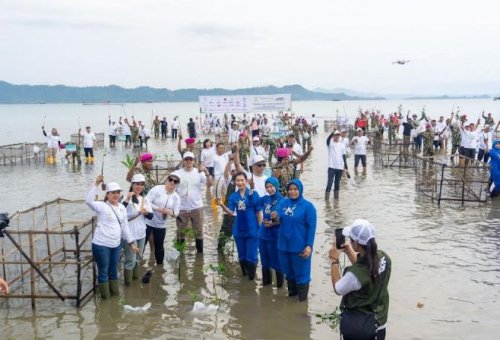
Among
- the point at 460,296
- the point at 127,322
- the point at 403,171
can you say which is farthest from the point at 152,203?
the point at 403,171

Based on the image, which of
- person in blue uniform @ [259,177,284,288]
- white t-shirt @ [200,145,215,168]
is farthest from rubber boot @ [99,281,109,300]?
Result: white t-shirt @ [200,145,215,168]

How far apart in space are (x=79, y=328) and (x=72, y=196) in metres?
9.89

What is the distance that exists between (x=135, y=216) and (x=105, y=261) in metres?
0.92

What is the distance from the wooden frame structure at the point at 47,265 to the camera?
6789 mm

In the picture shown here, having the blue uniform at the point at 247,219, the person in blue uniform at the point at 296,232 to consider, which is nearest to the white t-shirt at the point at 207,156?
the blue uniform at the point at 247,219

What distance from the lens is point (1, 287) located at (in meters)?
5.01

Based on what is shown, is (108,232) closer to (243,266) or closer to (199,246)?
(243,266)

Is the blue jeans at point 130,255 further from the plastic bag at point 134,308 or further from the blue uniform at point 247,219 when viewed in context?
the blue uniform at point 247,219

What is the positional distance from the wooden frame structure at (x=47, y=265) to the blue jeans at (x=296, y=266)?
8.69 ft

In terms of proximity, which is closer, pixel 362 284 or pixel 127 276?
pixel 362 284

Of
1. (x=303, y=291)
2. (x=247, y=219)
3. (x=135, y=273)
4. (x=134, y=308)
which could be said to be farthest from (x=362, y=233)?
(x=135, y=273)

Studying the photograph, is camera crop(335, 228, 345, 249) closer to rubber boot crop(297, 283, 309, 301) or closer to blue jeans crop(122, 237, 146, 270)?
rubber boot crop(297, 283, 309, 301)

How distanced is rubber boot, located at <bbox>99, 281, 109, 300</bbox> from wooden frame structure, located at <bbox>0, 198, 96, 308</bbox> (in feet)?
0.69

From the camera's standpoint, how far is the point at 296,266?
680 centimetres
